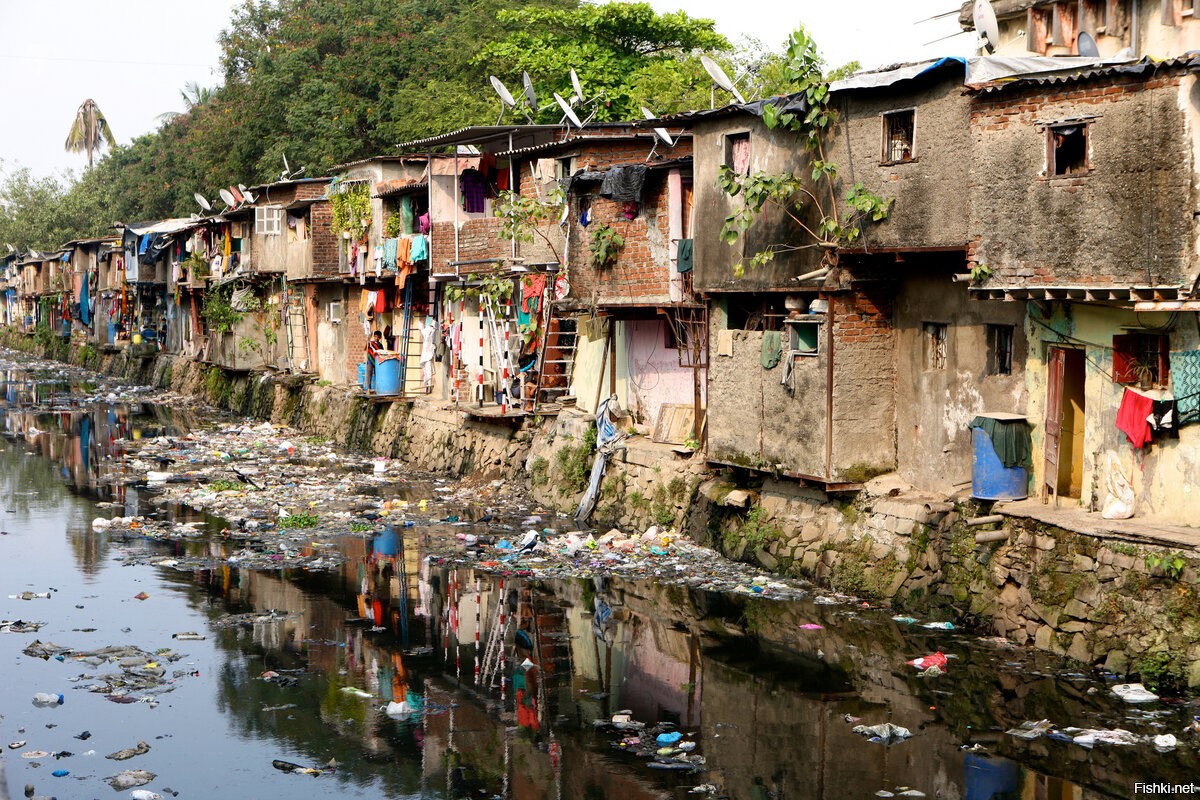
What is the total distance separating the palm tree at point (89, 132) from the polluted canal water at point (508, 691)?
68.7 m

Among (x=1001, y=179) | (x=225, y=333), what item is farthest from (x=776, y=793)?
(x=225, y=333)

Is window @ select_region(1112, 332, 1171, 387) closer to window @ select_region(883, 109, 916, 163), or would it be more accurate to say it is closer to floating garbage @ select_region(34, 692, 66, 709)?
window @ select_region(883, 109, 916, 163)

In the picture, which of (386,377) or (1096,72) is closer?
(1096,72)

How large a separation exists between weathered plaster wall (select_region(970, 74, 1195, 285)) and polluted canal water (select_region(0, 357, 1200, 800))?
381 centimetres

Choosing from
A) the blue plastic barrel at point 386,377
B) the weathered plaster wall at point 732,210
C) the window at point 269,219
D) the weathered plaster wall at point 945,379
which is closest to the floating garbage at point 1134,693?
the weathered plaster wall at point 945,379

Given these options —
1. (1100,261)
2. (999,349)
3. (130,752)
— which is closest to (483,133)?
(999,349)

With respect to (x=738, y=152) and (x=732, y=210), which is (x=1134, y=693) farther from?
(x=738, y=152)

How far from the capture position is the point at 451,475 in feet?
86.0

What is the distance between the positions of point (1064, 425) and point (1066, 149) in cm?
288

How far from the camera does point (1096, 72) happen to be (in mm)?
12234

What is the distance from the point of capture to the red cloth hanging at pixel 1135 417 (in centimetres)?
1247

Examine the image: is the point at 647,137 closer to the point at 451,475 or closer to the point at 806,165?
the point at 806,165

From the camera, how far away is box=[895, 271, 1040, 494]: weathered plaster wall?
14492mm

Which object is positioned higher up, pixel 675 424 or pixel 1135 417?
pixel 1135 417
